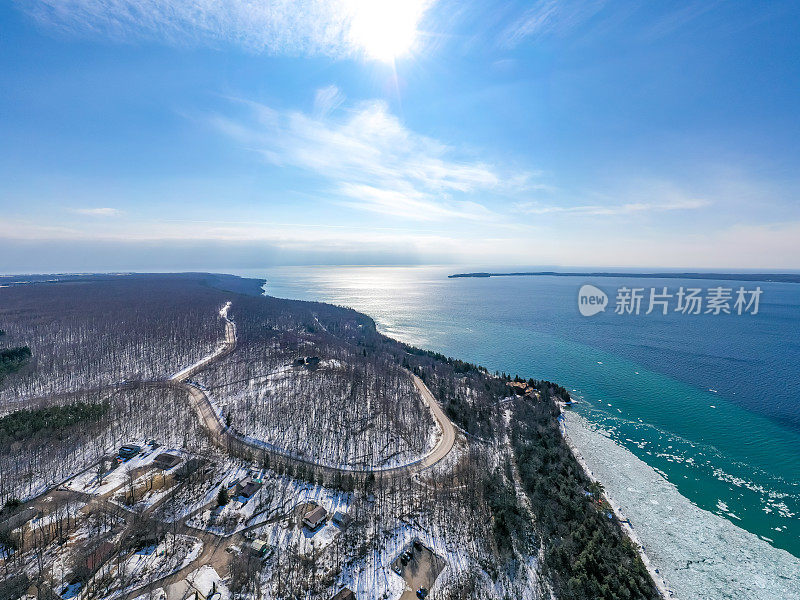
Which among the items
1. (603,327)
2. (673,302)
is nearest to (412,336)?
(603,327)

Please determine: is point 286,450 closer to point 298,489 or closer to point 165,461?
point 298,489

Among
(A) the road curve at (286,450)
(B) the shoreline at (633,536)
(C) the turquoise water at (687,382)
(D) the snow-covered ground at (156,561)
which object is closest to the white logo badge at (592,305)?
(C) the turquoise water at (687,382)

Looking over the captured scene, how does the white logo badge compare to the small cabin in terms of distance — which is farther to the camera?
the white logo badge

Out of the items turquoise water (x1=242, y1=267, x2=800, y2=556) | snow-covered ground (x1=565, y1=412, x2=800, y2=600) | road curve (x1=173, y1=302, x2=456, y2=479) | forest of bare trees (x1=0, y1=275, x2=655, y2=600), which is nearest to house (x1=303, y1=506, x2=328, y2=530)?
forest of bare trees (x1=0, y1=275, x2=655, y2=600)

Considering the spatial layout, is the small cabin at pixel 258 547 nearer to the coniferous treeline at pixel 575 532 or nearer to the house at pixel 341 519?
the house at pixel 341 519

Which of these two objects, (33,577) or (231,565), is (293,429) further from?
(33,577)

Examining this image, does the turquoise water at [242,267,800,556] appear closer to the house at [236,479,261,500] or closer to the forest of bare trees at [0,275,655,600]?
the forest of bare trees at [0,275,655,600]
